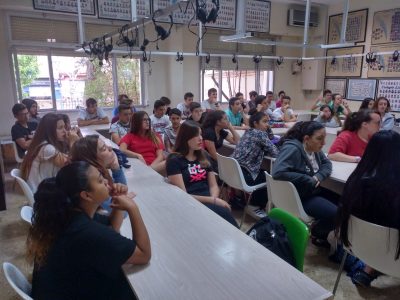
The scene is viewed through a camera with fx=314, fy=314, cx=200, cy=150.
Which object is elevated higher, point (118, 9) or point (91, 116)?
point (118, 9)

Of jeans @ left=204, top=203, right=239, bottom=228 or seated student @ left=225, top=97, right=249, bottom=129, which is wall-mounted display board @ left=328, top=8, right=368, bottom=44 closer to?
seated student @ left=225, top=97, right=249, bottom=129

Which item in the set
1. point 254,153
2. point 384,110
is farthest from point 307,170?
point 384,110

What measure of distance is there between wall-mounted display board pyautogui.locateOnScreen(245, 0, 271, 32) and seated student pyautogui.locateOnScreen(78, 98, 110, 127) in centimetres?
340

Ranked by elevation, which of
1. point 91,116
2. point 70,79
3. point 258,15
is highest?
A: point 258,15

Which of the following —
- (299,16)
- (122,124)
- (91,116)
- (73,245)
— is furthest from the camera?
(299,16)

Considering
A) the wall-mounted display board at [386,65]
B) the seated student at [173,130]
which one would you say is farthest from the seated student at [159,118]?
the wall-mounted display board at [386,65]

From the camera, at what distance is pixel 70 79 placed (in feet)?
18.8

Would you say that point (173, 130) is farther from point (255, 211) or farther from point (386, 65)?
point (386, 65)

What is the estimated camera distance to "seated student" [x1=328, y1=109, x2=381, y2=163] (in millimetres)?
2676

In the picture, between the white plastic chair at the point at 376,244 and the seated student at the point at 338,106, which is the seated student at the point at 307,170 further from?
the seated student at the point at 338,106

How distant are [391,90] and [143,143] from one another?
5.23 metres

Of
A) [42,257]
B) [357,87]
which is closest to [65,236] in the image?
[42,257]

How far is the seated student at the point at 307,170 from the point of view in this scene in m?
2.25

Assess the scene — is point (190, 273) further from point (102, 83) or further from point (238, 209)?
point (102, 83)
